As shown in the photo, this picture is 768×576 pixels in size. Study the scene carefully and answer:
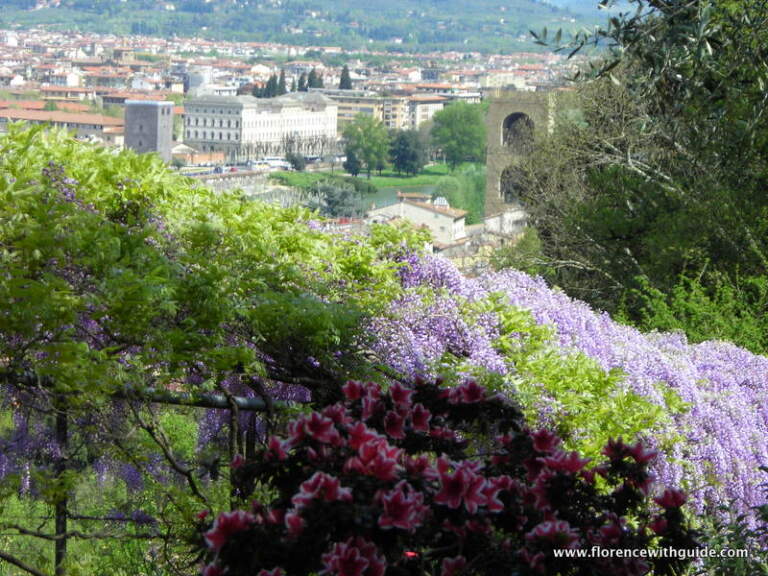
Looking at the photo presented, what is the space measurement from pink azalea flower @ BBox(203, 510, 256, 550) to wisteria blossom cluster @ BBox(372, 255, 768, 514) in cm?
140

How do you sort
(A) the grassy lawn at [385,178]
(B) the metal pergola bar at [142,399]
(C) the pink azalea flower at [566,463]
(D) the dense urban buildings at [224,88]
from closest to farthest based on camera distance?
(C) the pink azalea flower at [566,463] < (B) the metal pergola bar at [142,399] < (A) the grassy lawn at [385,178] < (D) the dense urban buildings at [224,88]

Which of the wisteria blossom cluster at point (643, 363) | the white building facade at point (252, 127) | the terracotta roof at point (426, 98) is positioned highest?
the wisteria blossom cluster at point (643, 363)

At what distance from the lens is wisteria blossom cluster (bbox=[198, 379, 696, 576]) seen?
1.40 meters

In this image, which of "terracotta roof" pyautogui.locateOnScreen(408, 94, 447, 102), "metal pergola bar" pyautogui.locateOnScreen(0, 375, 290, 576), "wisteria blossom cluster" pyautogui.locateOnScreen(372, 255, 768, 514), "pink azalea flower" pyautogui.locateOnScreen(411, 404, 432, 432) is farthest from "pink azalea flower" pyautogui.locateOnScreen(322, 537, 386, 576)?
"terracotta roof" pyautogui.locateOnScreen(408, 94, 447, 102)

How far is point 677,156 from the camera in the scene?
24.3 ft

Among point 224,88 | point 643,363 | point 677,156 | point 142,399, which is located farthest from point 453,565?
point 224,88

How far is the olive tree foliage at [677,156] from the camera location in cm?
425

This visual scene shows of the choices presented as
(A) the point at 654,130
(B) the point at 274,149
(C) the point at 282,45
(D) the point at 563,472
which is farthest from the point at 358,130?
(C) the point at 282,45

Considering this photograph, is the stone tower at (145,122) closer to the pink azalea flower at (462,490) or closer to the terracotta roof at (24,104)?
the terracotta roof at (24,104)

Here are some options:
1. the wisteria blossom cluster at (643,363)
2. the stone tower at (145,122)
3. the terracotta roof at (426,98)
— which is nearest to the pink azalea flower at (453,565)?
the wisteria blossom cluster at (643,363)

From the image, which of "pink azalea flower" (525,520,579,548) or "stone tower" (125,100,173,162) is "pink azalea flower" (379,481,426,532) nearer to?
"pink azalea flower" (525,520,579,548)

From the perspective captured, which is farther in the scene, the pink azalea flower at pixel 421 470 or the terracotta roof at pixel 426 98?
the terracotta roof at pixel 426 98

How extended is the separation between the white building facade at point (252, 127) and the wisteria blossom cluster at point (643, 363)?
3684 inches

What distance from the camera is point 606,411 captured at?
9.11ft
